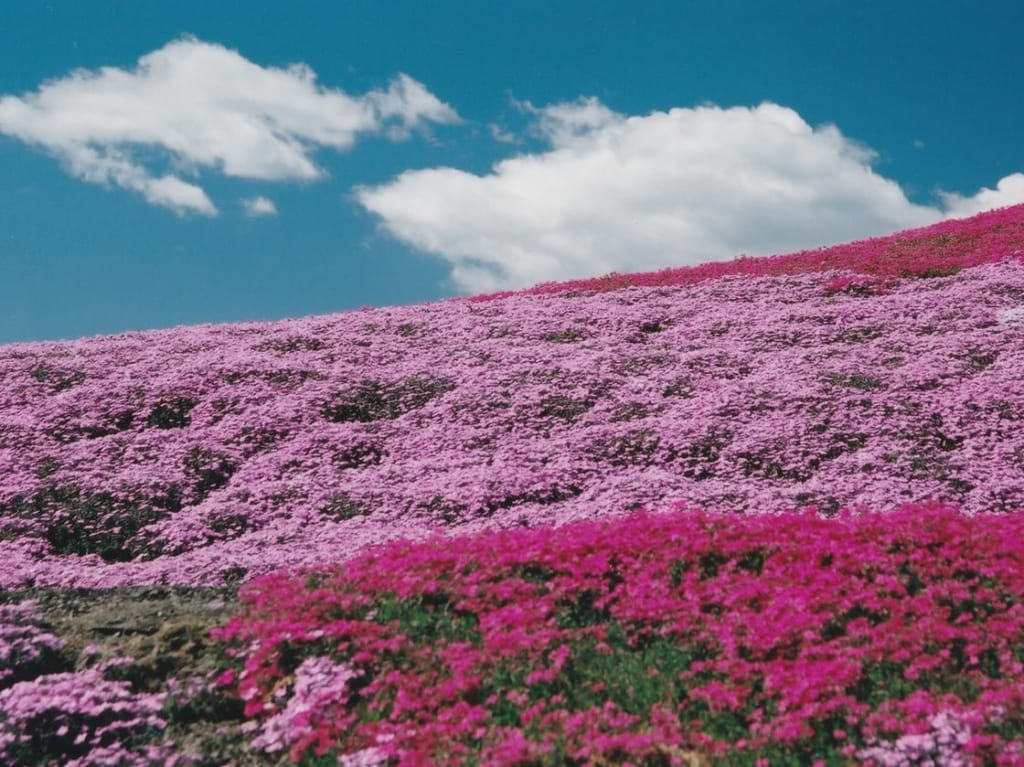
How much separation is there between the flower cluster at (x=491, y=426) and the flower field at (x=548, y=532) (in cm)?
10

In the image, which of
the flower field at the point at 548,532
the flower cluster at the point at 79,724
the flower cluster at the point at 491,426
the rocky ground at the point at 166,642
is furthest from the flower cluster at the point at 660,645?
the flower cluster at the point at 491,426

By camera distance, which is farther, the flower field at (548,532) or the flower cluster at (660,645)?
the flower field at (548,532)

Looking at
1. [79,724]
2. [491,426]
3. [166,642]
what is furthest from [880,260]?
[79,724]

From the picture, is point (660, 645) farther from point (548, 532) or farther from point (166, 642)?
point (166, 642)

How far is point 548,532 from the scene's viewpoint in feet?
45.3

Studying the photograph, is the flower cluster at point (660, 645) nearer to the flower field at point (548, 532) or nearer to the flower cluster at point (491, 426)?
the flower field at point (548, 532)

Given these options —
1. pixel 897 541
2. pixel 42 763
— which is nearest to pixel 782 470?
pixel 897 541

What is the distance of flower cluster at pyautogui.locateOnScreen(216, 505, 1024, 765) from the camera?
8367 mm

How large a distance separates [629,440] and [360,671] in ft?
33.0

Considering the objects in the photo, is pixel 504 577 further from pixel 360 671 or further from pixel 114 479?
pixel 114 479

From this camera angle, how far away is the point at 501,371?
2439 centimetres

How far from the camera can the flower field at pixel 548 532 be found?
9.06 metres

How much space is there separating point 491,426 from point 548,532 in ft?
23.2

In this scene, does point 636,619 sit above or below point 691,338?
below
